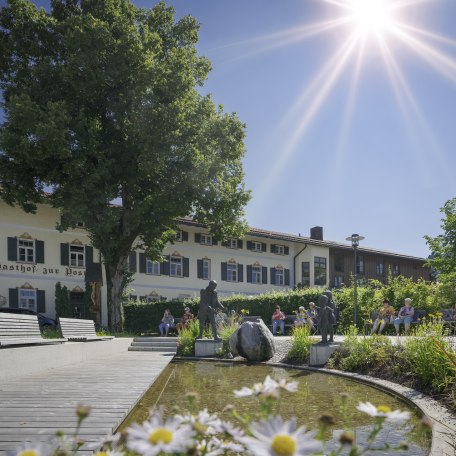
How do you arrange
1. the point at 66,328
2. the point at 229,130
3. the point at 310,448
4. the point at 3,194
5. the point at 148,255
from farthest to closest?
the point at 148,255
the point at 229,130
the point at 3,194
the point at 66,328
the point at 310,448

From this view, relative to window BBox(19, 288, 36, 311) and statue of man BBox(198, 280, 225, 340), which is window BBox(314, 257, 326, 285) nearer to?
window BBox(19, 288, 36, 311)

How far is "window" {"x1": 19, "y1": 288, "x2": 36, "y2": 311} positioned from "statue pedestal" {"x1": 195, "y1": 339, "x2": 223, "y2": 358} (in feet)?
55.3

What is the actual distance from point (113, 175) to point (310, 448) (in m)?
23.4

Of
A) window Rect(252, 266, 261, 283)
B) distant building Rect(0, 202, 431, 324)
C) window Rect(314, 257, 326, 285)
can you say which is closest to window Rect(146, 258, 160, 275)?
distant building Rect(0, 202, 431, 324)

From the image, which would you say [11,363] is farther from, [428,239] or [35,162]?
[428,239]

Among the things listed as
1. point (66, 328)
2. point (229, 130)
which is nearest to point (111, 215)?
point (229, 130)

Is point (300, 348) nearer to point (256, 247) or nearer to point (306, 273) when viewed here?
point (256, 247)

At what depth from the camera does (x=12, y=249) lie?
1137 inches

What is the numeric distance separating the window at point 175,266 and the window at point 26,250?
9.50m

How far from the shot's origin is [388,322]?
20.0 metres

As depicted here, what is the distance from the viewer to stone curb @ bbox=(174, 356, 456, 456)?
4.50 metres

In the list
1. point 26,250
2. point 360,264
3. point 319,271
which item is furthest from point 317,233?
point 26,250

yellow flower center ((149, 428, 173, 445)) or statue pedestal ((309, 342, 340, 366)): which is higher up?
yellow flower center ((149, 428, 173, 445))

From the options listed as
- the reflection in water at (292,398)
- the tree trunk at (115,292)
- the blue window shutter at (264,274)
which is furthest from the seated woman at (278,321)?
the blue window shutter at (264,274)
